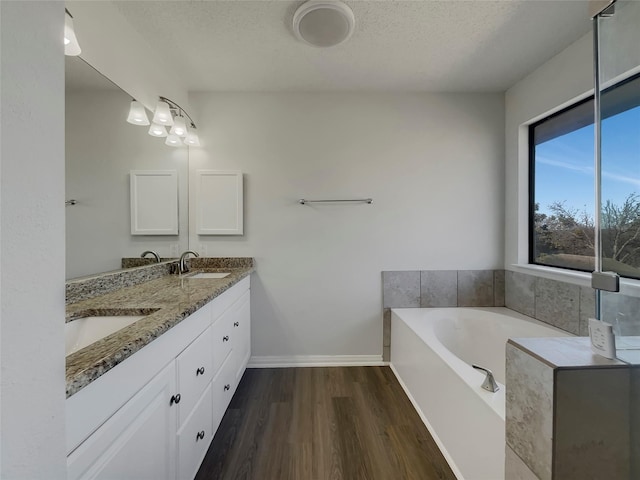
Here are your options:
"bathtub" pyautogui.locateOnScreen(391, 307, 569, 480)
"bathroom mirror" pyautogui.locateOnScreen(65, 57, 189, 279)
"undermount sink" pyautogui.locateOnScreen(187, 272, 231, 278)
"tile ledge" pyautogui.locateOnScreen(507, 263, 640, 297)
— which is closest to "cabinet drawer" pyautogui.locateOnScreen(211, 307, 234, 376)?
"undermount sink" pyautogui.locateOnScreen(187, 272, 231, 278)

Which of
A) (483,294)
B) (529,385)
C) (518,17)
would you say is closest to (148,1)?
(518,17)

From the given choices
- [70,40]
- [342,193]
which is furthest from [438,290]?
[70,40]

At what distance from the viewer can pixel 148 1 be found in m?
1.49

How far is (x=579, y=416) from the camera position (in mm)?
589

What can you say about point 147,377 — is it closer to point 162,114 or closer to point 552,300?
point 162,114

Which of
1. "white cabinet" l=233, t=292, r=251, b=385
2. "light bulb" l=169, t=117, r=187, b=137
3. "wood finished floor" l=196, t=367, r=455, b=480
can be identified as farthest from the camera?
"light bulb" l=169, t=117, r=187, b=137

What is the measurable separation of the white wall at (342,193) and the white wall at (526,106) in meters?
0.13

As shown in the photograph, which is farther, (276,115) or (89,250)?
(276,115)

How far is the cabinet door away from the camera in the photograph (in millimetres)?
645

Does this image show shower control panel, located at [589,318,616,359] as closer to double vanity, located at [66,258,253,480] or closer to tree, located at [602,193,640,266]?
tree, located at [602,193,640,266]

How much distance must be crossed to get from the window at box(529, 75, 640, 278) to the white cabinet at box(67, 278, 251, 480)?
1358mm

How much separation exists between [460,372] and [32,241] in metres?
1.63

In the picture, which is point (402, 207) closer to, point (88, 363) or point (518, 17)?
point (518, 17)

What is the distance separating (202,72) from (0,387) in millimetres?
2352
